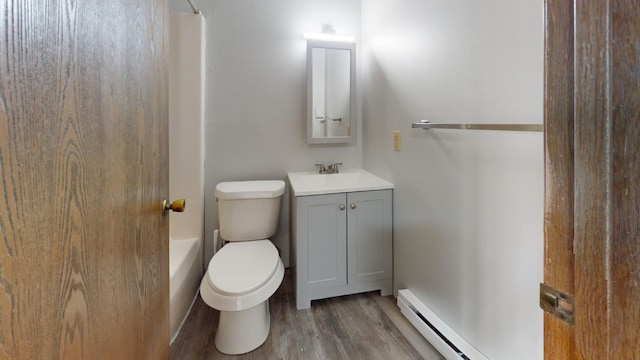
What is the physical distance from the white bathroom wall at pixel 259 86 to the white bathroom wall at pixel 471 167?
684 mm

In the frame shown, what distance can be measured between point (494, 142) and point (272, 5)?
197 centimetres

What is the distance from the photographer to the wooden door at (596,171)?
30 cm

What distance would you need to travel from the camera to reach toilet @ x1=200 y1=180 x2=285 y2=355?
150cm

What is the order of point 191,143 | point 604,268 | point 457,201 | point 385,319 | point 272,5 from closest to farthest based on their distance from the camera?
point 604,268 < point 457,201 < point 385,319 < point 191,143 < point 272,5

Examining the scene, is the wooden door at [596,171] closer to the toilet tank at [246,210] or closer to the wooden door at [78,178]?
the wooden door at [78,178]

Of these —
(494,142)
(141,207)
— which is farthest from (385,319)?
(141,207)

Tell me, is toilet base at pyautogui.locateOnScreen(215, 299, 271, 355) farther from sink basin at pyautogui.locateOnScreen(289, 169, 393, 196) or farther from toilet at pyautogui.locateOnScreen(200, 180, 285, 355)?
sink basin at pyautogui.locateOnScreen(289, 169, 393, 196)

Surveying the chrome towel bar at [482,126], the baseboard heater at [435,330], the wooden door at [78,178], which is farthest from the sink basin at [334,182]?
the wooden door at [78,178]

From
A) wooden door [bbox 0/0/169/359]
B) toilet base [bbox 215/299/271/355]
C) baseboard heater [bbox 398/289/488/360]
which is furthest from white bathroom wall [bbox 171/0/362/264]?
wooden door [bbox 0/0/169/359]

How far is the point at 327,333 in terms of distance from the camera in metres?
1.73

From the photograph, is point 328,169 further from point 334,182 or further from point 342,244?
point 342,244

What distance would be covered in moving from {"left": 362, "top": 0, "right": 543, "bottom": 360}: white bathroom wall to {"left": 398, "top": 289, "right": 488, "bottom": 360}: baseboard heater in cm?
4

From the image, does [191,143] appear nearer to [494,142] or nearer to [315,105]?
Result: [315,105]

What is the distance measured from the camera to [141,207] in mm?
829
